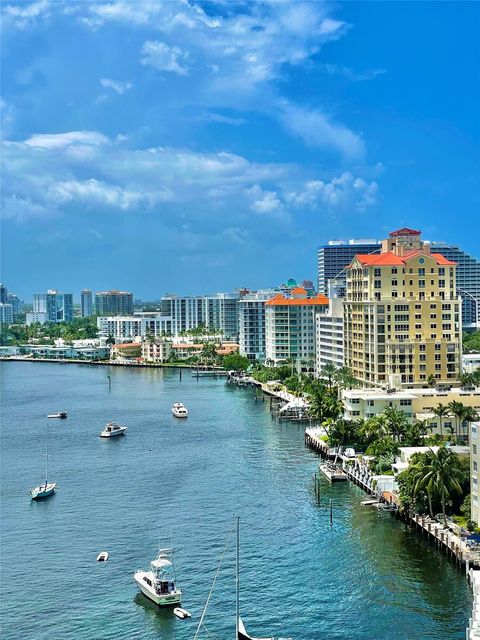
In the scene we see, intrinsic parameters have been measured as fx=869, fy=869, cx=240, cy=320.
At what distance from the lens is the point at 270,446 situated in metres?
59.5

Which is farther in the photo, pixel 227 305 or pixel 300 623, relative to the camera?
pixel 227 305

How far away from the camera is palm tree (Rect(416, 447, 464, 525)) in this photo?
35750 mm

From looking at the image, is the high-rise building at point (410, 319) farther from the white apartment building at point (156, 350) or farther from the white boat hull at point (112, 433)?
the white apartment building at point (156, 350)

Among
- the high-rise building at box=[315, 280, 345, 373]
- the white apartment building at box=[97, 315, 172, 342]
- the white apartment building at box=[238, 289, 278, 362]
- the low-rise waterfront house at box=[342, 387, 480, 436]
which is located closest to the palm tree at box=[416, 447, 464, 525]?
the low-rise waterfront house at box=[342, 387, 480, 436]

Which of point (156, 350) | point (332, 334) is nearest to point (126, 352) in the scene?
point (156, 350)

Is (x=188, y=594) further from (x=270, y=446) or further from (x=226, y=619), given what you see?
(x=270, y=446)

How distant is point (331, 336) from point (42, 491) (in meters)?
50.8

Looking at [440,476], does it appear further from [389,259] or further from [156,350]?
[156,350]

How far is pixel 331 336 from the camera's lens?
90125 mm

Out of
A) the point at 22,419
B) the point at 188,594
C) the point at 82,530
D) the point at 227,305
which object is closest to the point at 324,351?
the point at 22,419

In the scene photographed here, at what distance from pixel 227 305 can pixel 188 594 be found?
495 ft

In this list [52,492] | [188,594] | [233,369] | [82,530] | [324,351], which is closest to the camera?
[188,594]

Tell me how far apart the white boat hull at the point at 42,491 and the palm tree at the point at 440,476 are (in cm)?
1882

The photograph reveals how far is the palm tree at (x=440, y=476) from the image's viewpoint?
35750mm
